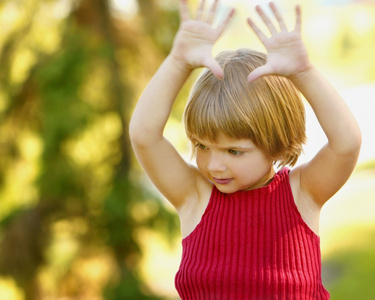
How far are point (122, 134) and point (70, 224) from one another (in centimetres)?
68

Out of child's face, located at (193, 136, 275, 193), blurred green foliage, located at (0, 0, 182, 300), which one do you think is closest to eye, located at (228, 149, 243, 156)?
child's face, located at (193, 136, 275, 193)

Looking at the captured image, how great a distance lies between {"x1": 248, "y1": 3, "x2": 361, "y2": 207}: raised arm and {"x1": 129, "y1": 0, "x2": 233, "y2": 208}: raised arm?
9cm

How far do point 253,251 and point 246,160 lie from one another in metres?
0.18

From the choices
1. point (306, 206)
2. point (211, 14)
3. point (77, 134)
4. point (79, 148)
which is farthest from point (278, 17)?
point (79, 148)

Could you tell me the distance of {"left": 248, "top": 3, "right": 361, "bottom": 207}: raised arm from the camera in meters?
1.08

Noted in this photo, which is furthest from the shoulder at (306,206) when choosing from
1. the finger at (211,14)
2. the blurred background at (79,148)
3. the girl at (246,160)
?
the blurred background at (79,148)

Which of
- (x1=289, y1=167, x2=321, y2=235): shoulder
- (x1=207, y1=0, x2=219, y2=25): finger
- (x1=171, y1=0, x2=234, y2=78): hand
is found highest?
(x1=207, y1=0, x2=219, y2=25): finger

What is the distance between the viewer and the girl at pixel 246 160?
111cm

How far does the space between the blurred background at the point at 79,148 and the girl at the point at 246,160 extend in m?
1.99

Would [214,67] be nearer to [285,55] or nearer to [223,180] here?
[285,55]

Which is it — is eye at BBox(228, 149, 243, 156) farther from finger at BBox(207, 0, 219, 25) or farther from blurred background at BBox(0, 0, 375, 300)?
blurred background at BBox(0, 0, 375, 300)

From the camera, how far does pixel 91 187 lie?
142 inches

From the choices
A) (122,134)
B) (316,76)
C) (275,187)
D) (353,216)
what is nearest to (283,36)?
(316,76)

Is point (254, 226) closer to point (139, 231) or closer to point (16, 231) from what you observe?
point (139, 231)
